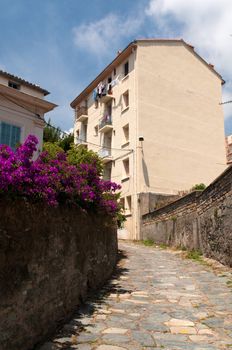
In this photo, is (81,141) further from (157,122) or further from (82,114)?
(157,122)

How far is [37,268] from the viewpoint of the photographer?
487cm

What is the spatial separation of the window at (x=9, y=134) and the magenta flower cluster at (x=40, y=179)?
7628 mm

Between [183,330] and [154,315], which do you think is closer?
[183,330]

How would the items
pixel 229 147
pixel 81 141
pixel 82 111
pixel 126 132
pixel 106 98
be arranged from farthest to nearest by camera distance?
1. pixel 82 111
2. pixel 81 141
3. pixel 229 147
4. pixel 106 98
5. pixel 126 132

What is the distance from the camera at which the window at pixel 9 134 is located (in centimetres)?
1422

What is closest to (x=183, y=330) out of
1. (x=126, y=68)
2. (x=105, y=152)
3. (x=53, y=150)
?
(x=53, y=150)

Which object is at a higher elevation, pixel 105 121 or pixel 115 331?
pixel 105 121

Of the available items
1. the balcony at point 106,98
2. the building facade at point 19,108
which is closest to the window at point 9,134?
the building facade at point 19,108

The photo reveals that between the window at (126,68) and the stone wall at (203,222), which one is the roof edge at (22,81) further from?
the window at (126,68)

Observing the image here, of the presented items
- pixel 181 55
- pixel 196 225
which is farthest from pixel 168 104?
pixel 196 225

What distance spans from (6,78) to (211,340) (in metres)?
13.2

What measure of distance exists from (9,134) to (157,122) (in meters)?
14.7

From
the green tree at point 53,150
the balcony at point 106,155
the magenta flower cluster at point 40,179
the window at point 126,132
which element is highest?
the window at point 126,132

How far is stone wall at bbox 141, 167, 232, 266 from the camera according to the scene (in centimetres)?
1159
